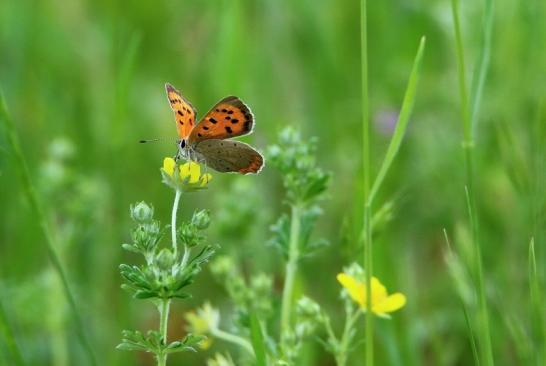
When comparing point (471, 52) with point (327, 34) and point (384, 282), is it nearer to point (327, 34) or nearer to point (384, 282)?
point (327, 34)

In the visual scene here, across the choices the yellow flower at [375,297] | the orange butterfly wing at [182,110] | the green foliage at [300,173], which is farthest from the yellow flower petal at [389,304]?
the orange butterfly wing at [182,110]

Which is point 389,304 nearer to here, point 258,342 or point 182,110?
point 258,342

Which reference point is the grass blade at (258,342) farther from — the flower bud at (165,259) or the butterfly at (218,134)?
the butterfly at (218,134)

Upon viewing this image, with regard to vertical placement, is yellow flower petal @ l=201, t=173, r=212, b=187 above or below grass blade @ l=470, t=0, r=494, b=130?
below

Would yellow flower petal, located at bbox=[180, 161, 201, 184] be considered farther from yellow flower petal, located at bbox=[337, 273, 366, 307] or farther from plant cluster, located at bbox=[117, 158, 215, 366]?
yellow flower petal, located at bbox=[337, 273, 366, 307]

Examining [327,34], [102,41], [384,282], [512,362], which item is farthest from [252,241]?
[102,41]

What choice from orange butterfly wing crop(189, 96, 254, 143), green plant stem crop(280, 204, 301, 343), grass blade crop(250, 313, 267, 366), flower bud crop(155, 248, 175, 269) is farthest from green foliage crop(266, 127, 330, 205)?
flower bud crop(155, 248, 175, 269)

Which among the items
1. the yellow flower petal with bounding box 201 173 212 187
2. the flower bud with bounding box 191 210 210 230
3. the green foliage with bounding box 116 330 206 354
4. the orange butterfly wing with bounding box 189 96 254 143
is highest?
the orange butterfly wing with bounding box 189 96 254 143
